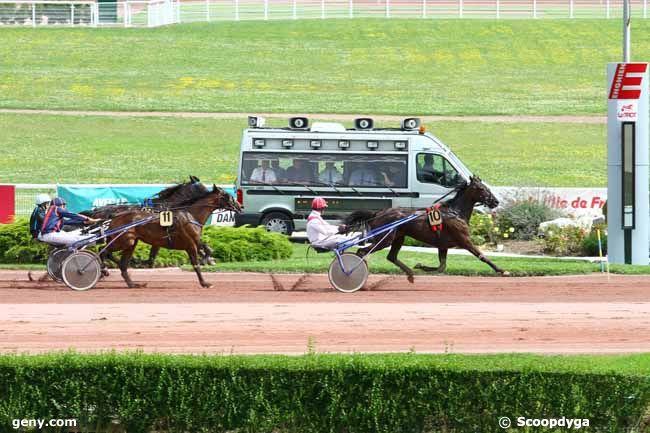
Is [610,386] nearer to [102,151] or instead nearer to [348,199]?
[348,199]

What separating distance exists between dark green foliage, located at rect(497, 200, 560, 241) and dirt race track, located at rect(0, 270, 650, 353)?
5.08m

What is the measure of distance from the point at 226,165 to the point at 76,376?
27.3m

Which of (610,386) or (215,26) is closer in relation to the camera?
(610,386)

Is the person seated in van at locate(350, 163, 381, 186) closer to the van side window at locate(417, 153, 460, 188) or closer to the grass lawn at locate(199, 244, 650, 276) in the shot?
the van side window at locate(417, 153, 460, 188)

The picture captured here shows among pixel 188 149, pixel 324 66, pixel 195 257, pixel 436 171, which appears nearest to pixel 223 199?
pixel 195 257

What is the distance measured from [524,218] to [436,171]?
2.06m

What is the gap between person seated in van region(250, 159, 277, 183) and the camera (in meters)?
26.4

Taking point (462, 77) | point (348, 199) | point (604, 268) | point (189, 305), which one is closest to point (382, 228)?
point (189, 305)

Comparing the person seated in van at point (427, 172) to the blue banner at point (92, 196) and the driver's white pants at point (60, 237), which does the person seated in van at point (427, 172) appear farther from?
the driver's white pants at point (60, 237)

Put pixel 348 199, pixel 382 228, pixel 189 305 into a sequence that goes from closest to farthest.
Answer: pixel 189 305 < pixel 382 228 < pixel 348 199

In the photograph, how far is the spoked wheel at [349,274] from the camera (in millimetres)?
18750

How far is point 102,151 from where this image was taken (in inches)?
1602

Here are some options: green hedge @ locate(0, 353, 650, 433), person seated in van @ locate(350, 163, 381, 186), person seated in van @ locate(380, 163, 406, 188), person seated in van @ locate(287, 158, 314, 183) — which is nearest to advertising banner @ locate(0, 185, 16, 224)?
person seated in van @ locate(287, 158, 314, 183)

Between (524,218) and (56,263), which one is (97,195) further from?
(524,218)
